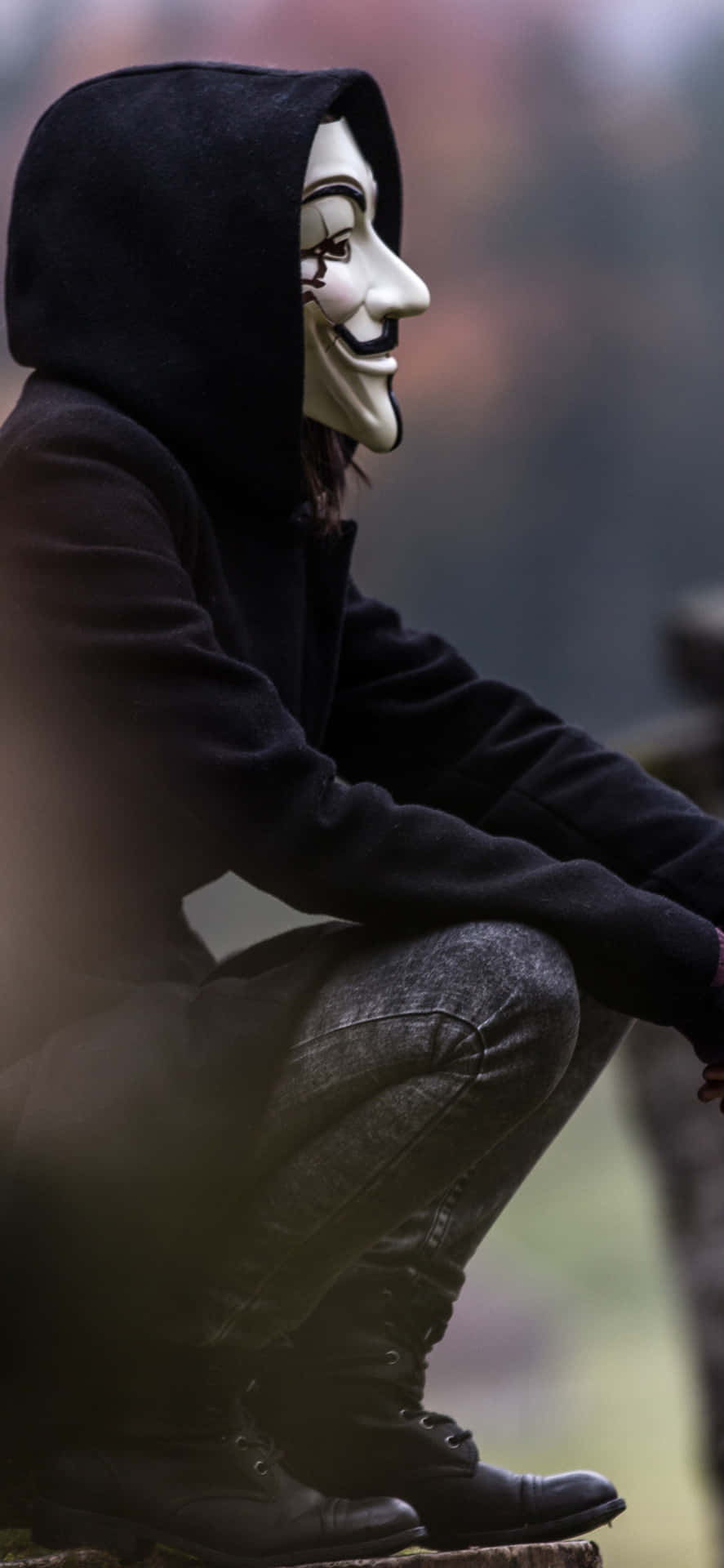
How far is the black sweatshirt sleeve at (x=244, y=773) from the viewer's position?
1.93m

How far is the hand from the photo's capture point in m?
2.02

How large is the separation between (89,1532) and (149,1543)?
0.07 metres

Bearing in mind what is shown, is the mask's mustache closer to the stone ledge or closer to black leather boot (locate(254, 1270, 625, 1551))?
black leather boot (locate(254, 1270, 625, 1551))

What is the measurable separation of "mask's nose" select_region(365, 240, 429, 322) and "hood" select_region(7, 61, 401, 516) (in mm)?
198

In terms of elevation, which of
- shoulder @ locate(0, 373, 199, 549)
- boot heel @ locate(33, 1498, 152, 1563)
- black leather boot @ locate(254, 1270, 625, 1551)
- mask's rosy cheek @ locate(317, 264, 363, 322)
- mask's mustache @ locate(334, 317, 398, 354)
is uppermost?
mask's rosy cheek @ locate(317, 264, 363, 322)

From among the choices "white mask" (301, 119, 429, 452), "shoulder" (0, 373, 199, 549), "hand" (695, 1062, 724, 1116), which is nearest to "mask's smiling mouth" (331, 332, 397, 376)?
"white mask" (301, 119, 429, 452)

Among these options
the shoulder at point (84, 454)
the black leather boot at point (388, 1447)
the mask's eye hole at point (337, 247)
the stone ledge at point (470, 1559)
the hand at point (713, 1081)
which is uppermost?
the mask's eye hole at point (337, 247)

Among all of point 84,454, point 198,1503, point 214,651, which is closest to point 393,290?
point 84,454

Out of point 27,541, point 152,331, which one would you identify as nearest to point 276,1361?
point 27,541

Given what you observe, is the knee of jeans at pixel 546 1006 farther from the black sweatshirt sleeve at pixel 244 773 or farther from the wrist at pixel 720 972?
the wrist at pixel 720 972

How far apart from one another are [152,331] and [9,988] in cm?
79

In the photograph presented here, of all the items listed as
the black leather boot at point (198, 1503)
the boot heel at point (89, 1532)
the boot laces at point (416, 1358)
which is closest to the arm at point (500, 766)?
the boot laces at point (416, 1358)

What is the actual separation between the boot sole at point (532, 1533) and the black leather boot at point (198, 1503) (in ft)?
0.56

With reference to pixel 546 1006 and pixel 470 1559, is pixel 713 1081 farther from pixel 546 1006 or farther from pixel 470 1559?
pixel 470 1559
